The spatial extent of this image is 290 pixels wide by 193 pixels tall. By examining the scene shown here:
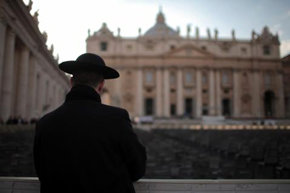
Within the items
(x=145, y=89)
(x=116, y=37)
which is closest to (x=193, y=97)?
(x=145, y=89)

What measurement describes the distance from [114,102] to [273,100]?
105 feet

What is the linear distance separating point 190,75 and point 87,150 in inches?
2058

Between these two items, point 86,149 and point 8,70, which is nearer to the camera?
point 86,149

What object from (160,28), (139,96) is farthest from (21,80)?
(160,28)

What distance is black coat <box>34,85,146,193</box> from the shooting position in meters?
1.74

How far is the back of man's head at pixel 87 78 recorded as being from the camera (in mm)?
2020

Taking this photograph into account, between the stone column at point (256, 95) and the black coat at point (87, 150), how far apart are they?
55.8 meters

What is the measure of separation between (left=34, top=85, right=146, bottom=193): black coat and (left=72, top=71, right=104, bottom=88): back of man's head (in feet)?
0.58

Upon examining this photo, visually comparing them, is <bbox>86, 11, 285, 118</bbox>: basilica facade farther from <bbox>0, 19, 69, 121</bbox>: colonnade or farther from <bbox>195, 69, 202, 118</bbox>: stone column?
<bbox>0, 19, 69, 121</bbox>: colonnade

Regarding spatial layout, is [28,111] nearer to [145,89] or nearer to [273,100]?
[145,89]

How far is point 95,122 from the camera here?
179 cm

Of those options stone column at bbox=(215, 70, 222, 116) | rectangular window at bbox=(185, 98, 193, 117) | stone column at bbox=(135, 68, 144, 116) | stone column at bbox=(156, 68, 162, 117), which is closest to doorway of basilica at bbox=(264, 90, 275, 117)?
stone column at bbox=(215, 70, 222, 116)

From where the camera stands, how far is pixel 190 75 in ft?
173

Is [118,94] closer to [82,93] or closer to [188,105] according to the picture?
[188,105]
